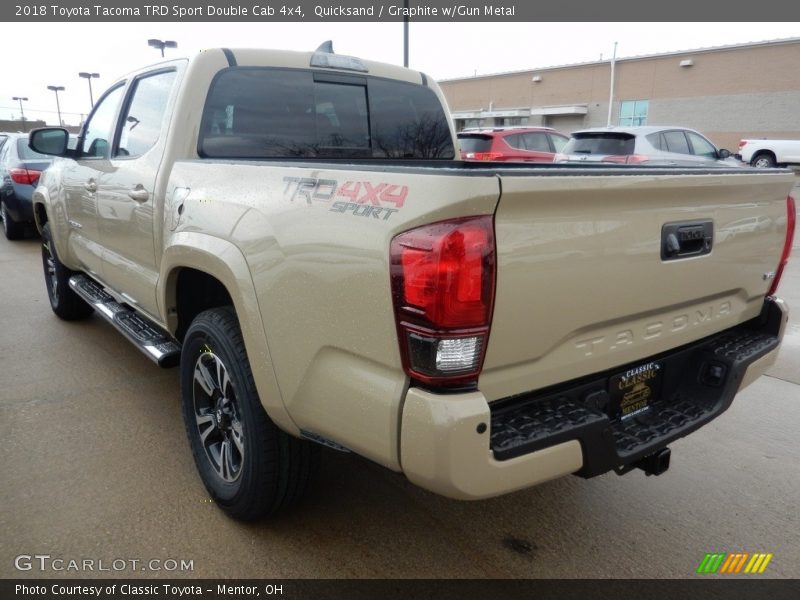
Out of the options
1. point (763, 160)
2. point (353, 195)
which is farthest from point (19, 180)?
point (763, 160)

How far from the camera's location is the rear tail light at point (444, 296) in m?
1.70

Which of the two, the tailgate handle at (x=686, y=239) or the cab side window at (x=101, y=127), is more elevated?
the cab side window at (x=101, y=127)

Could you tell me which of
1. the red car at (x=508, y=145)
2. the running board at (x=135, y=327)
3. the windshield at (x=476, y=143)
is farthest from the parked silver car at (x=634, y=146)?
the running board at (x=135, y=327)

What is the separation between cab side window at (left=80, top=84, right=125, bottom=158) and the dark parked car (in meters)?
6.15

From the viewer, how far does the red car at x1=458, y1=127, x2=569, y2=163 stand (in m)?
14.0

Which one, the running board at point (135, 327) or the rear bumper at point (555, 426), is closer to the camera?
the rear bumper at point (555, 426)

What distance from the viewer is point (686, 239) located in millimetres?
2246

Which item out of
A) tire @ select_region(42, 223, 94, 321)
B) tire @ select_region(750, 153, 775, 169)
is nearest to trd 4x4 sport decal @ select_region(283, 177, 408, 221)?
tire @ select_region(42, 223, 94, 321)

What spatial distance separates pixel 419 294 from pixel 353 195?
41cm

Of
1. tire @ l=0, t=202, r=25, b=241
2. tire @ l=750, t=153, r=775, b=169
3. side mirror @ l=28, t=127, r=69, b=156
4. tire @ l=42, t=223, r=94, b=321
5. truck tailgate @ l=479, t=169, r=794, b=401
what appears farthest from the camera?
tire @ l=750, t=153, r=775, b=169

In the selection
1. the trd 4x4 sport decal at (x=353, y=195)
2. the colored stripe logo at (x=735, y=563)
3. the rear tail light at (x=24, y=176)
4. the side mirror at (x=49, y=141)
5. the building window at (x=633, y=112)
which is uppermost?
the building window at (x=633, y=112)

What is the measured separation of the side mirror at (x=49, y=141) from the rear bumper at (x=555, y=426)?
3.92 m

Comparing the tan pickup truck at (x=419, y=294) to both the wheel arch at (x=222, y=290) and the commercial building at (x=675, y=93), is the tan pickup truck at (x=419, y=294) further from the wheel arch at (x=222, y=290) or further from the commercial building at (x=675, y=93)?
the commercial building at (x=675, y=93)

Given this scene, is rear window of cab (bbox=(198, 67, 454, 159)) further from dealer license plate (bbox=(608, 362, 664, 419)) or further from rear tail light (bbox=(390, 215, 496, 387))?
dealer license plate (bbox=(608, 362, 664, 419))
